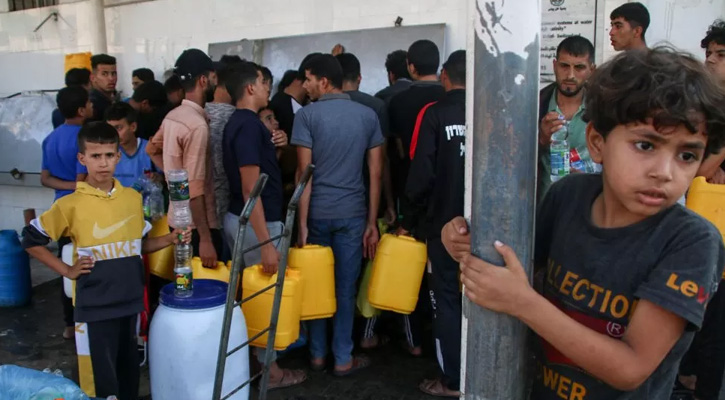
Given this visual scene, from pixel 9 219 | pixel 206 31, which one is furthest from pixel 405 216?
pixel 9 219

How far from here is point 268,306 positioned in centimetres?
344

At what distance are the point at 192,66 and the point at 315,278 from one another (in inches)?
67.3

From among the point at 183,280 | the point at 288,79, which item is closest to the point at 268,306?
the point at 183,280

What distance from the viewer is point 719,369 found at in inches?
136

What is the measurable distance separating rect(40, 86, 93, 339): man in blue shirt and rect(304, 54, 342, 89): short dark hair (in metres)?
1.95

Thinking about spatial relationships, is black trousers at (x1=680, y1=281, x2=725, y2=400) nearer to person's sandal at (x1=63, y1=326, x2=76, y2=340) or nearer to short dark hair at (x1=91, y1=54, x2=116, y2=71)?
person's sandal at (x1=63, y1=326, x2=76, y2=340)

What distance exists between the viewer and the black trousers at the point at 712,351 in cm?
347

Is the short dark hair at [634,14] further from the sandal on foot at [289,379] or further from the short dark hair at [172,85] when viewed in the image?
the short dark hair at [172,85]

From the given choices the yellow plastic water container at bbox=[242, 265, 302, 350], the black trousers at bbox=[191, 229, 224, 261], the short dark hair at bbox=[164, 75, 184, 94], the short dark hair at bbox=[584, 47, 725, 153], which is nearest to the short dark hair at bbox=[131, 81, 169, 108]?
the short dark hair at bbox=[164, 75, 184, 94]

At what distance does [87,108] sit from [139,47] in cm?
282

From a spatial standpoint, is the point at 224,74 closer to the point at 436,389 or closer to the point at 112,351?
the point at 112,351

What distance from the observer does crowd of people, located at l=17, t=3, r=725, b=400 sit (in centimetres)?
123

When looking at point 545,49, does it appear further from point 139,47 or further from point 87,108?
point 139,47

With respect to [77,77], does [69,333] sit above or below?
below
